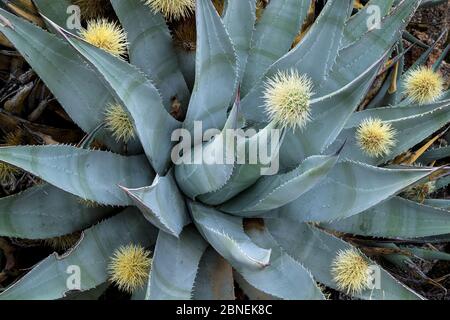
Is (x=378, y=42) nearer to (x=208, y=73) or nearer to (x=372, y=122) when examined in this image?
(x=372, y=122)

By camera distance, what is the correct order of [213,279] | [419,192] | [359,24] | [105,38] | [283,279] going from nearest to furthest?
[105,38] → [283,279] → [213,279] → [359,24] → [419,192]

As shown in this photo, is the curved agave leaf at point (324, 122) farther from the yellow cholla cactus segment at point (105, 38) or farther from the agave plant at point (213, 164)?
the yellow cholla cactus segment at point (105, 38)

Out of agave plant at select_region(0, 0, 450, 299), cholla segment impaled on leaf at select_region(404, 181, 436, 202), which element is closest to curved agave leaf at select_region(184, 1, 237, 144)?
agave plant at select_region(0, 0, 450, 299)

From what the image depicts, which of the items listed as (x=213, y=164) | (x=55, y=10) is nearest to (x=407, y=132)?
(x=213, y=164)

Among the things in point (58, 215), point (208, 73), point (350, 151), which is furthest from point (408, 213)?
point (58, 215)

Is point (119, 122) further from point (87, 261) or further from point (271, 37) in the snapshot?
point (271, 37)

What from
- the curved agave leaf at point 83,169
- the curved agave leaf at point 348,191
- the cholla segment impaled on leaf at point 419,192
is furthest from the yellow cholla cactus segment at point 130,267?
the cholla segment impaled on leaf at point 419,192
